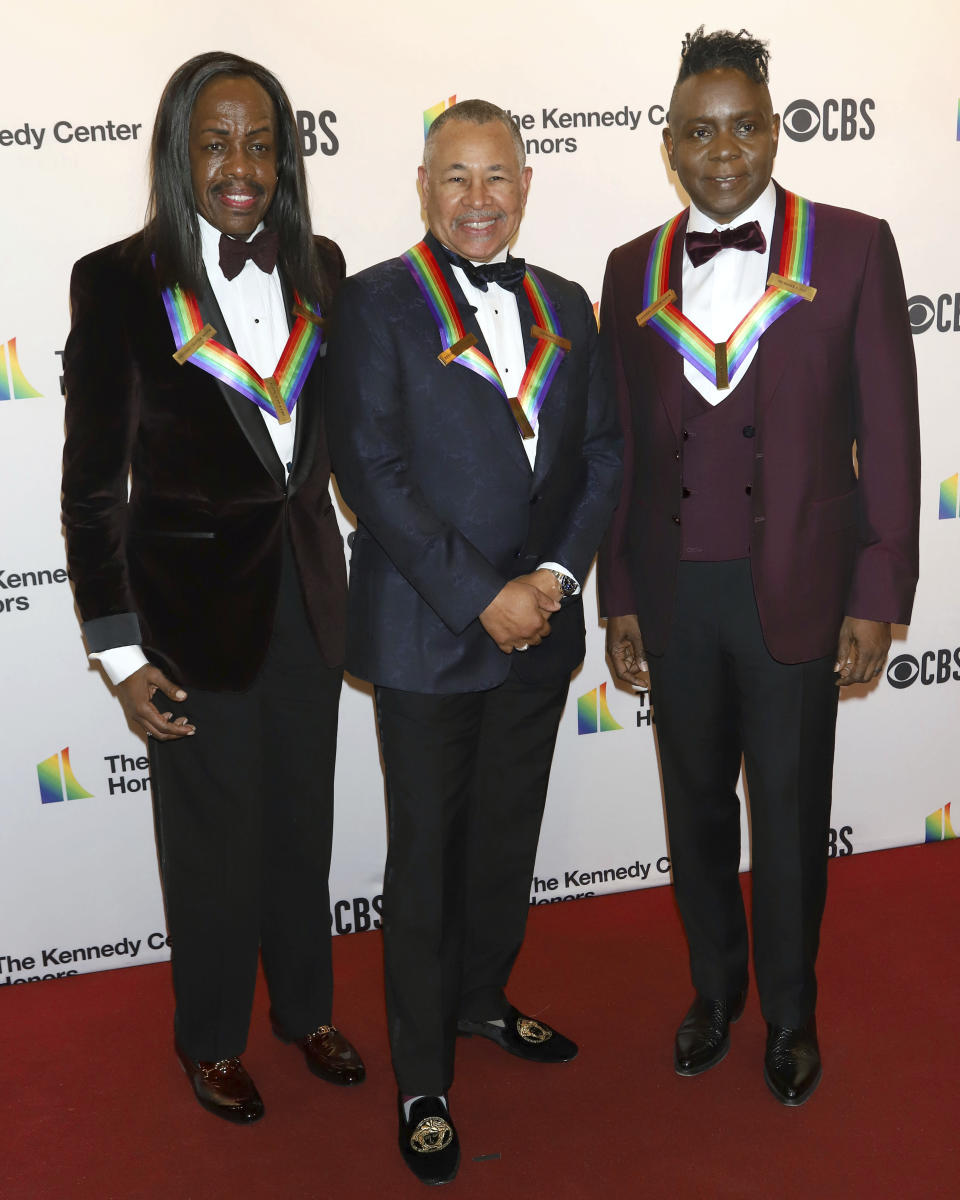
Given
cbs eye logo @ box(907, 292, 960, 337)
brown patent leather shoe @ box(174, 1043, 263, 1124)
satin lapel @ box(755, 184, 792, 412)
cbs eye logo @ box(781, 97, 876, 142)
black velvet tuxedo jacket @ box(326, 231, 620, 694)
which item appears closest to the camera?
black velvet tuxedo jacket @ box(326, 231, 620, 694)

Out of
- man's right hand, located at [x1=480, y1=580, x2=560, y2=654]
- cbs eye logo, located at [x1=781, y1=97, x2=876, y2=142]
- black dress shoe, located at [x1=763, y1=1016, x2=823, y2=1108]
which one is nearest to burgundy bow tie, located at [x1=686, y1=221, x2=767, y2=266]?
man's right hand, located at [x1=480, y1=580, x2=560, y2=654]

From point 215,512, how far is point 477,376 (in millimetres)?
564

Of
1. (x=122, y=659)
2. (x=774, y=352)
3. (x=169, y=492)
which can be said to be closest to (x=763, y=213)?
(x=774, y=352)

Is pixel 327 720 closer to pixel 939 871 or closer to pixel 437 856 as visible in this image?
pixel 437 856

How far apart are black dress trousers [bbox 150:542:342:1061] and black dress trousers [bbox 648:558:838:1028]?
2.43 ft

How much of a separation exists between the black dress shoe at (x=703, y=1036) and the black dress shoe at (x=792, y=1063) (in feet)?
0.37

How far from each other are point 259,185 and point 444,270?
38cm

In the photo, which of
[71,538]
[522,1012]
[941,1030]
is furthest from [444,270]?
[941,1030]

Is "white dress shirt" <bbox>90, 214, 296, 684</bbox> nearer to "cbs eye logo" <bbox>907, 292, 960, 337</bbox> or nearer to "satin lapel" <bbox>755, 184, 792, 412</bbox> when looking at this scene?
"satin lapel" <bbox>755, 184, 792, 412</bbox>

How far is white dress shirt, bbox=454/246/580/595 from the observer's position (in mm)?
2305

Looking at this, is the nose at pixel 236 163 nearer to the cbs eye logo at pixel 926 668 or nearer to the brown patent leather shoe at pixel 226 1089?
the brown patent leather shoe at pixel 226 1089

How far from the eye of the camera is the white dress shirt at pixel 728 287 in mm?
2371

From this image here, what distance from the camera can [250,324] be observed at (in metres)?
2.36

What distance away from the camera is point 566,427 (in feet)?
7.75
